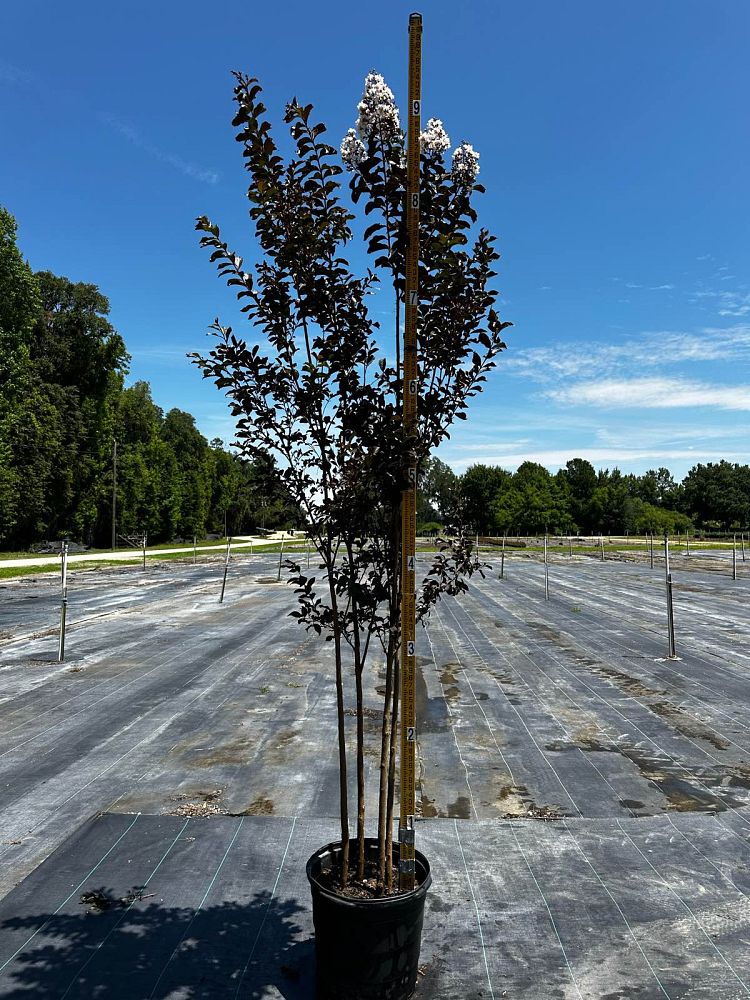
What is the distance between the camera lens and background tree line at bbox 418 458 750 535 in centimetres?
7594

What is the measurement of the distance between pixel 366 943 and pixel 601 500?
8867 centimetres

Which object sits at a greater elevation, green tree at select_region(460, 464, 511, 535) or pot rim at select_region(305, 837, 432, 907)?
green tree at select_region(460, 464, 511, 535)

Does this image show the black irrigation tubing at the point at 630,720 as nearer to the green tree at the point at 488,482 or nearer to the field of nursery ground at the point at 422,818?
the field of nursery ground at the point at 422,818

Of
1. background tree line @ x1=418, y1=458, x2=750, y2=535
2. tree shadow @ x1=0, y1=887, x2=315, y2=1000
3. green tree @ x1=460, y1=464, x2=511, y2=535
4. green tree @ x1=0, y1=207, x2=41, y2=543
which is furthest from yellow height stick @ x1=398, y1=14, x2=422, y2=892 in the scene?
green tree @ x1=460, y1=464, x2=511, y2=535

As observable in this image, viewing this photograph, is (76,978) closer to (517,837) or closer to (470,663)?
(517,837)

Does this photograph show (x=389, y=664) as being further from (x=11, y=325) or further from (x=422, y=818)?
(x=11, y=325)

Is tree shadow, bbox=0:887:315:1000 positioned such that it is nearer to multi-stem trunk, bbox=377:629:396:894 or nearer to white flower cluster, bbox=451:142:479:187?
multi-stem trunk, bbox=377:629:396:894

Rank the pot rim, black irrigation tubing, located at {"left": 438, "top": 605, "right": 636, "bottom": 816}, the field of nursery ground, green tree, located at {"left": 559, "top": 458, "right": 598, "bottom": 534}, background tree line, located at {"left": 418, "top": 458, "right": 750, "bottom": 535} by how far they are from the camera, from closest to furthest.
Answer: the pot rim
the field of nursery ground
black irrigation tubing, located at {"left": 438, "top": 605, "right": 636, "bottom": 816}
background tree line, located at {"left": 418, "top": 458, "right": 750, "bottom": 535}
green tree, located at {"left": 559, "top": 458, "right": 598, "bottom": 534}

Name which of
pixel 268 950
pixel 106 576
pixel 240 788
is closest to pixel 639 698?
pixel 240 788

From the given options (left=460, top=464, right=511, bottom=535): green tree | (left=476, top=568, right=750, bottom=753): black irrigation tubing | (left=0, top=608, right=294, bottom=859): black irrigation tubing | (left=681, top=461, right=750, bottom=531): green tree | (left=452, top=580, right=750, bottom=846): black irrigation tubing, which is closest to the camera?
(left=452, top=580, right=750, bottom=846): black irrigation tubing

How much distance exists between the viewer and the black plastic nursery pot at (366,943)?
3.34 m

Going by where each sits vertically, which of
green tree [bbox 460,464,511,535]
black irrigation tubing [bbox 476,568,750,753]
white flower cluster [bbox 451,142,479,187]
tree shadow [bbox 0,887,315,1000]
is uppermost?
green tree [bbox 460,464,511,535]

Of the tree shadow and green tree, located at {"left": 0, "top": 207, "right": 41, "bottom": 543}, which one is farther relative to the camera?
green tree, located at {"left": 0, "top": 207, "right": 41, "bottom": 543}

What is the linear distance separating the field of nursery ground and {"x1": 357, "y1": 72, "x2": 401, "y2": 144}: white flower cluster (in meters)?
4.61
